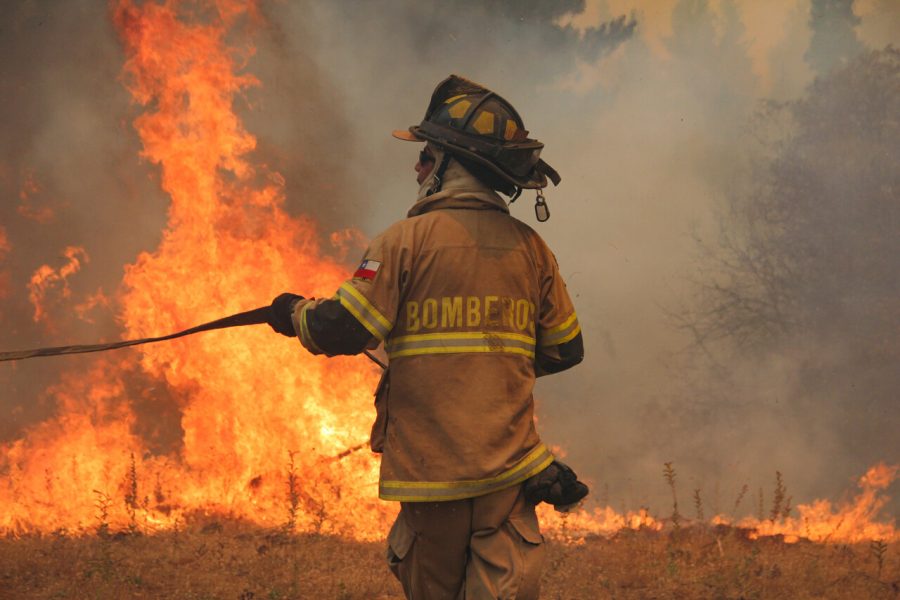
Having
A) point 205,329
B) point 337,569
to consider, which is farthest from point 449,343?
point 337,569

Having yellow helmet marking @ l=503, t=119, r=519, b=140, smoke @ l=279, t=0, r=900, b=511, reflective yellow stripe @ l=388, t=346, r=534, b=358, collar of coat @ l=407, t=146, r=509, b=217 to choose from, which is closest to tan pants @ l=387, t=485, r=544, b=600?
reflective yellow stripe @ l=388, t=346, r=534, b=358

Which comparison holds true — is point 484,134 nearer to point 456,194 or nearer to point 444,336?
point 456,194

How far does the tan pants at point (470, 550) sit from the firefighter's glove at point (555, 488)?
66 mm

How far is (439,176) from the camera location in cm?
332

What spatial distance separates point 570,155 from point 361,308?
24.9 ft

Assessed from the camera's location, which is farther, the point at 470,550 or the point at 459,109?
the point at 459,109

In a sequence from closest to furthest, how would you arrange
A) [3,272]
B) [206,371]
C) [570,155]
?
1. [206,371]
2. [3,272]
3. [570,155]

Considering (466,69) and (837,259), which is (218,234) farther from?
(837,259)

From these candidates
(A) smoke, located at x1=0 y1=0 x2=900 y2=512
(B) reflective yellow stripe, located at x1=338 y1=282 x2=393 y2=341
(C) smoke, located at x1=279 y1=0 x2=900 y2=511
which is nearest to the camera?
(B) reflective yellow stripe, located at x1=338 y1=282 x2=393 y2=341

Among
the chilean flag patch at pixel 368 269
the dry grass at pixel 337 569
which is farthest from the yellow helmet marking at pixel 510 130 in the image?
the dry grass at pixel 337 569

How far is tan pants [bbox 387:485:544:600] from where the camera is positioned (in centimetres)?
304

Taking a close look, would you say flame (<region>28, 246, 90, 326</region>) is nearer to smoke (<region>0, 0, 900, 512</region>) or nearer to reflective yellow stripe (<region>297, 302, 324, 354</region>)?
smoke (<region>0, 0, 900, 512</region>)

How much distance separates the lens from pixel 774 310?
35.5ft

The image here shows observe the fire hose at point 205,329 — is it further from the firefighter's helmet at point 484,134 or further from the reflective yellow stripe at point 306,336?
the firefighter's helmet at point 484,134
